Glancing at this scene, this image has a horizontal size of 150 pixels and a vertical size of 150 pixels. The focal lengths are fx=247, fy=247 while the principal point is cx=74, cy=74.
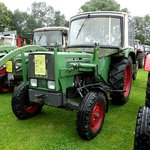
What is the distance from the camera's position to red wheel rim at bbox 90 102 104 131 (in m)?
3.74

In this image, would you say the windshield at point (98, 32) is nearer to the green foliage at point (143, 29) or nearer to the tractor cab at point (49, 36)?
the tractor cab at point (49, 36)

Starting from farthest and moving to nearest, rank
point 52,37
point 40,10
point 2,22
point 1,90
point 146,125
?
1. point 40,10
2. point 2,22
3. point 52,37
4. point 1,90
5. point 146,125

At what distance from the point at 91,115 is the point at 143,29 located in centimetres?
4546

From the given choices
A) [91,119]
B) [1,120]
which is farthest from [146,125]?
[1,120]

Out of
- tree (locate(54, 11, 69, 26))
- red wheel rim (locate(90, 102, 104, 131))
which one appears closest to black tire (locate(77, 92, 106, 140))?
red wheel rim (locate(90, 102, 104, 131))

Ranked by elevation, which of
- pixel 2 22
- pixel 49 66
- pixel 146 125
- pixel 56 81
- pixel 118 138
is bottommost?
pixel 118 138

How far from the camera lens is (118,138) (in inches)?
147

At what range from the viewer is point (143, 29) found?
1823 inches

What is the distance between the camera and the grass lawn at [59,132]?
350 centimetres

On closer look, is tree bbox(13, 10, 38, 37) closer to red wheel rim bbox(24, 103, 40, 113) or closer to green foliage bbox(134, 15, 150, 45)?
green foliage bbox(134, 15, 150, 45)

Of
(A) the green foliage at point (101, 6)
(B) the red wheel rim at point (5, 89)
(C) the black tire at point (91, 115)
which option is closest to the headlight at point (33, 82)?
(C) the black tire at point (91, 115)

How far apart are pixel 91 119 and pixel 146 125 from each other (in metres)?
1.21

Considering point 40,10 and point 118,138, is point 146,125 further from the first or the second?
point 40,10

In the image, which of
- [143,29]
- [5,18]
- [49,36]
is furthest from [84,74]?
[143,29]
